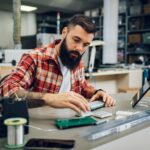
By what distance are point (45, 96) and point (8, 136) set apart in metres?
0.36

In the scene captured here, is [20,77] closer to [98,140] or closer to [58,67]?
[58,67]

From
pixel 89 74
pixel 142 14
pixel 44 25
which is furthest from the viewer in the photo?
pixel 44 25

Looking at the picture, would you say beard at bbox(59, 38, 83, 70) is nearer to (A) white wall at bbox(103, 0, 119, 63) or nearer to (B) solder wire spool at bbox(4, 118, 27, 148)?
(B) solder wire spool at bbox(4, 118, 27, 148)

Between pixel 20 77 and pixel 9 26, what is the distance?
24.7 feet

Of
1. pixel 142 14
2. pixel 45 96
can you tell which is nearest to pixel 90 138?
pixel 45 96

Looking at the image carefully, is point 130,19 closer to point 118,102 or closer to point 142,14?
point 142,14

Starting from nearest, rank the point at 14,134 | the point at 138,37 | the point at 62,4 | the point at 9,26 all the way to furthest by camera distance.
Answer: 1. the point at 14,134
2. the point at 138,37
3. the point at 62,4
4. the point at 9,26

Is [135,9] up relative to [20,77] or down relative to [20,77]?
up

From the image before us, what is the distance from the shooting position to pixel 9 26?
850 centimetres

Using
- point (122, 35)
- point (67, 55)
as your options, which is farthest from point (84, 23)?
point (122, 35)

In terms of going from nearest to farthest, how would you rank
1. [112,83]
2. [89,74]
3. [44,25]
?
[89,74], [112,83], [44,25]

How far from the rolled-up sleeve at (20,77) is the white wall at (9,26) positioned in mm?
6854

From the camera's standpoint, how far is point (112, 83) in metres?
3.86

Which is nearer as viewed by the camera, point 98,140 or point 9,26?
point 98,140
